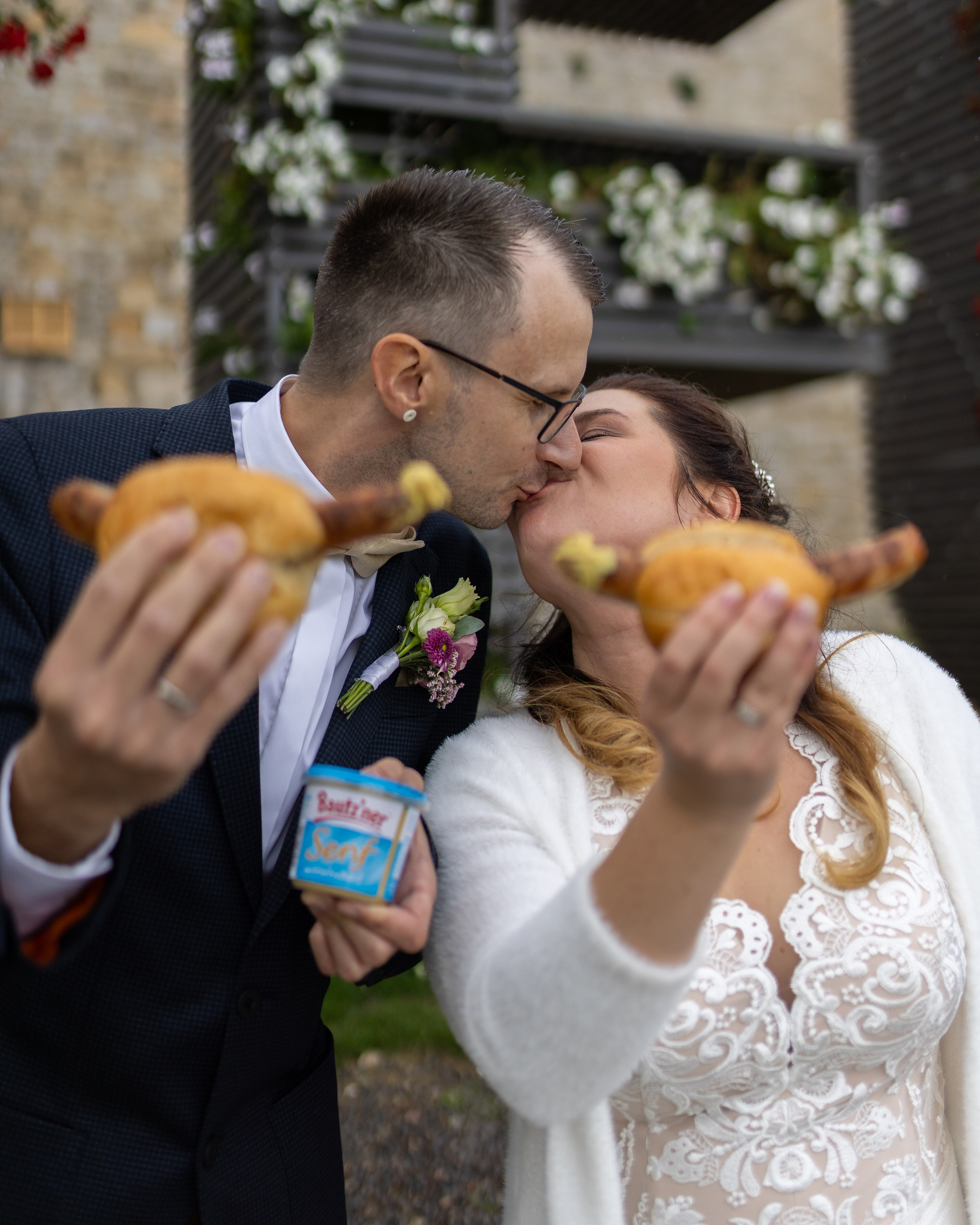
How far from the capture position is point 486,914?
1.62m

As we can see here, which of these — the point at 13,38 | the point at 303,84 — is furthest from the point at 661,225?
the point at 13,38

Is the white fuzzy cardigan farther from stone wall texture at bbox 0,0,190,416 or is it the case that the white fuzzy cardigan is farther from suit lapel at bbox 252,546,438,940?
stone wall texture at bbox 0,0,190,416

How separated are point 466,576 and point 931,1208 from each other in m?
1.55

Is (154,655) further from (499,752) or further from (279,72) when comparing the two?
(279,72)

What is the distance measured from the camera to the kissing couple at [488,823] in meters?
1.19

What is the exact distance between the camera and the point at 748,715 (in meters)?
1.17

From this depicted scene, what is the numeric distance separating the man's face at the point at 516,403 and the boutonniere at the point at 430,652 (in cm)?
22

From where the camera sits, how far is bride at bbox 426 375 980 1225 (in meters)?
1.31

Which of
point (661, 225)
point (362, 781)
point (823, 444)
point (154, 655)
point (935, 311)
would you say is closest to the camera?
point (154, 655)

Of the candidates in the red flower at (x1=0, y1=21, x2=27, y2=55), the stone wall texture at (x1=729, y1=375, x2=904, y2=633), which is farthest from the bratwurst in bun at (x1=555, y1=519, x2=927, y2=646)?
the stone wall texture at (x1=729, y1=375, x2=904, y2=633)

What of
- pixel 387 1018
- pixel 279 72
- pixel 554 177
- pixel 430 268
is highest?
pixel 279 72

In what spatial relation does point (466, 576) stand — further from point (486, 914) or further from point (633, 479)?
point (486, 914)

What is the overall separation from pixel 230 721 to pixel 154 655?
81 centimetres

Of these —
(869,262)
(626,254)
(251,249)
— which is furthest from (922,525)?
(251,249)
